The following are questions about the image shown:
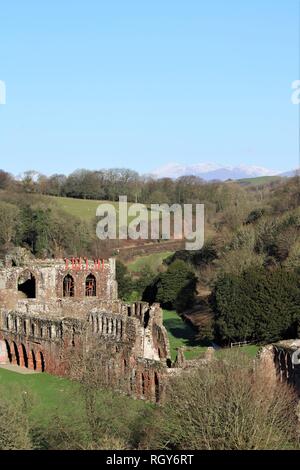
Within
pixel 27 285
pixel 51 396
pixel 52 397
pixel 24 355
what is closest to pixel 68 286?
pixel 27 285

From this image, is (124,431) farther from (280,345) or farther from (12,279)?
(12,279)

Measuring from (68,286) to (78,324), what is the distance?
11.7 metres

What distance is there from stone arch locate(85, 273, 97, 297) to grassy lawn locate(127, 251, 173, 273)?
26.0 meters

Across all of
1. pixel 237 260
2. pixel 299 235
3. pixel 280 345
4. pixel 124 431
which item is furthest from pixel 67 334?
pixel 299 235

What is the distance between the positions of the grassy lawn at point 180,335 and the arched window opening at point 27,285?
8461 millimetres

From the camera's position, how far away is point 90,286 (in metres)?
51.8

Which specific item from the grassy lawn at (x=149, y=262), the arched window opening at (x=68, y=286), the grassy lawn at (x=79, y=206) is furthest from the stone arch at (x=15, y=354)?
the grassy lawn at (x=79, y=206)

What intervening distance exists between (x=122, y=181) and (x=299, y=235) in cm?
4835

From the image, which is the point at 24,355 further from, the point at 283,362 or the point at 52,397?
the point at 283,362

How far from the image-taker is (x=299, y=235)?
65.9 m

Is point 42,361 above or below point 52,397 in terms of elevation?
above

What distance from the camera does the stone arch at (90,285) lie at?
51406 millimetres

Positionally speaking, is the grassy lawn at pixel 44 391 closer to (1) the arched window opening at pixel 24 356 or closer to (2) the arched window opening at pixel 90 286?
(1) the arched window opening at pixel 24 356
